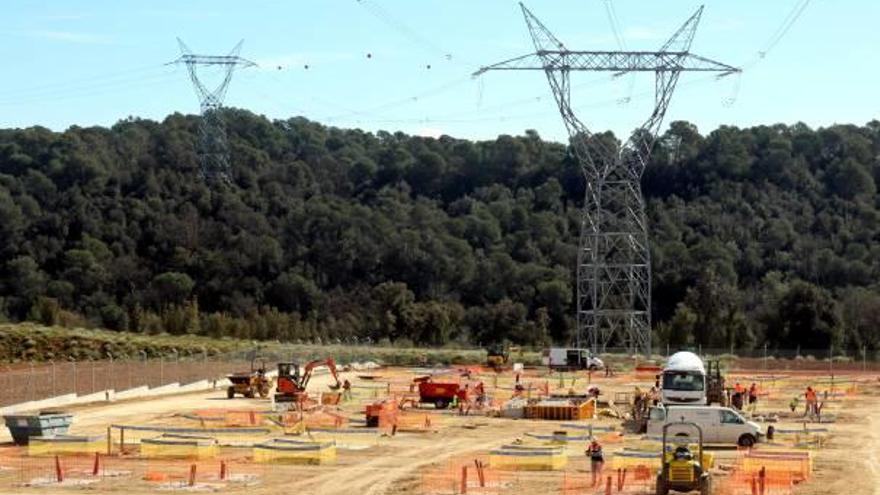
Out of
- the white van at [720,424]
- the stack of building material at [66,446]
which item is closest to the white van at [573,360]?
the white van at [720,424]

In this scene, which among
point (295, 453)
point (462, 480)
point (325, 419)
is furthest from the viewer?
point (325, 419)

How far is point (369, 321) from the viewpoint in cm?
14575

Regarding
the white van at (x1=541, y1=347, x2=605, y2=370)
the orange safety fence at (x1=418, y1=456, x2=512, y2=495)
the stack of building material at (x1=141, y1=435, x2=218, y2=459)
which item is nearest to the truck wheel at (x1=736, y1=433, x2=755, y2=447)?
the orange safety fence at (x1=418, y1=456, x2=512, y2=495)

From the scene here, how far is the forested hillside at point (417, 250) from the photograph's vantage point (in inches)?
5335

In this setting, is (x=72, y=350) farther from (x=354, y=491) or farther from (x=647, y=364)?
(x=354, y=491)

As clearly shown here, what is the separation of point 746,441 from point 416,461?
37.0 feet

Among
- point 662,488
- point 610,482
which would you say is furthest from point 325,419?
point 662,488

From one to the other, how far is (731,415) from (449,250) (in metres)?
117

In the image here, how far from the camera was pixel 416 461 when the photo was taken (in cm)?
4212

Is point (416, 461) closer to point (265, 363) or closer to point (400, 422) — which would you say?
point (400, 422)

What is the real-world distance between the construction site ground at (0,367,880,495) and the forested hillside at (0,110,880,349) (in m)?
64.3

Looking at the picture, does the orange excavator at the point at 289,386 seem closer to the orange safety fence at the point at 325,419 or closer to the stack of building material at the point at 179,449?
the orange safety fence at the point at 325,419

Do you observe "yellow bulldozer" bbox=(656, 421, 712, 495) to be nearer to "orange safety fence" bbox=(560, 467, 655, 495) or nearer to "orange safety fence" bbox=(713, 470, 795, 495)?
"orange safety fence" bbox=(713, 470, 795, 495)

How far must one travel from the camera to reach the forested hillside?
5335 inches
